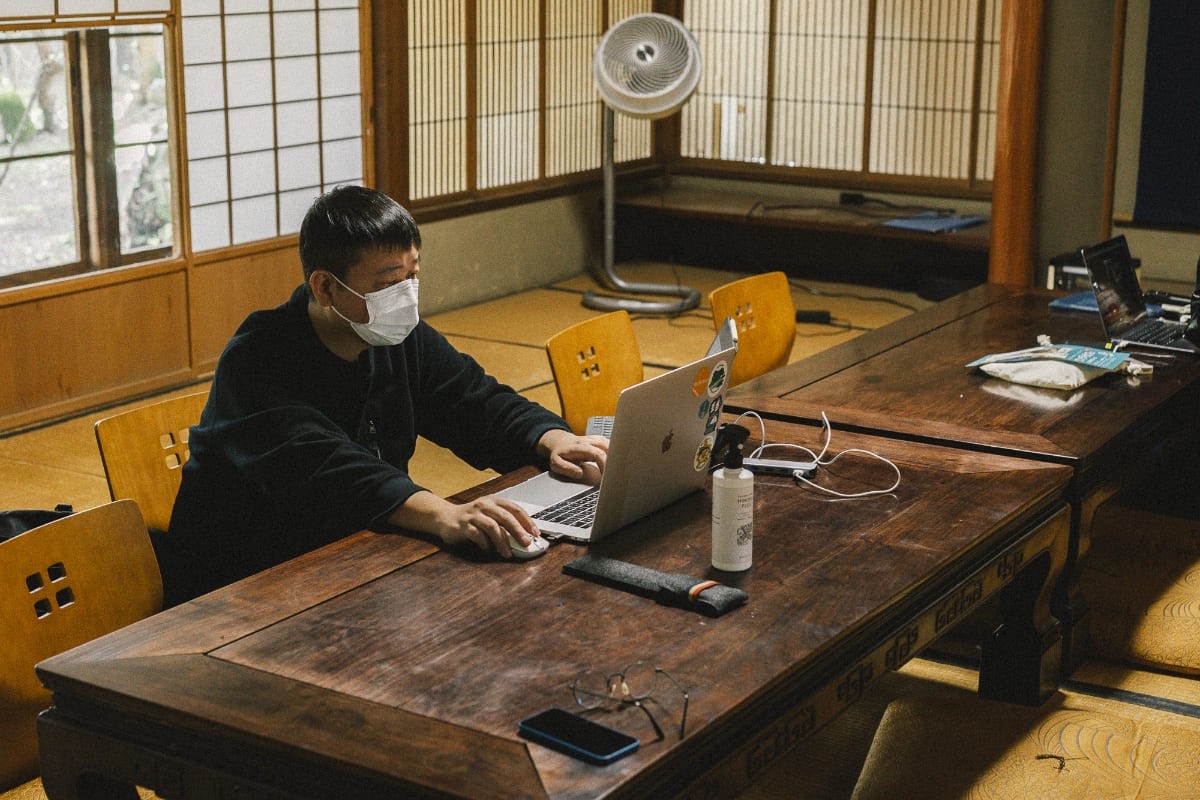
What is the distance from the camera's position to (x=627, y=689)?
5.59 feet

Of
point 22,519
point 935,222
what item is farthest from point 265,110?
point 22,519

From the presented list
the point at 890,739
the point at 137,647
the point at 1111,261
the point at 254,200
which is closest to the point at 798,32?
the point at 254,200

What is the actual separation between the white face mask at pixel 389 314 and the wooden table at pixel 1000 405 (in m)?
0.85

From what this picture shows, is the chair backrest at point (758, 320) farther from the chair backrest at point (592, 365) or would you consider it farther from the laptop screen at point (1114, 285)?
the laptop screen at point (1114, 285)

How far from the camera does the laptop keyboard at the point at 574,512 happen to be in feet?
7.52

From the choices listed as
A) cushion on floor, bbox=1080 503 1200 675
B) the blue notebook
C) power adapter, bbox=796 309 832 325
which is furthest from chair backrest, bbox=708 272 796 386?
the blue notebook

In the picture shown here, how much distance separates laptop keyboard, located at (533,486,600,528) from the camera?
90.3 inches

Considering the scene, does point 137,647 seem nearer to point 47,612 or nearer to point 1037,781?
point 47,612

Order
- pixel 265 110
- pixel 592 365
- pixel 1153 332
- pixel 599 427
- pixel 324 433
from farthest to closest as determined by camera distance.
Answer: pixel 265 110 < pixel 1153 332 < pixel 592 365 < pixel 599 427 < pixel 324 433

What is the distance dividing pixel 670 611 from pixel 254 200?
438 cm

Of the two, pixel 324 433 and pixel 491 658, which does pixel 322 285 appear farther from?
pixel 491 658

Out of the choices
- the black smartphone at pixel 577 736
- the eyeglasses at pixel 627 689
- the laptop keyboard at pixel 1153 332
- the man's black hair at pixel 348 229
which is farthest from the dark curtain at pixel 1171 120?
the black smartphone at pixel 577 736

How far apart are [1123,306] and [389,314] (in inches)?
84.7

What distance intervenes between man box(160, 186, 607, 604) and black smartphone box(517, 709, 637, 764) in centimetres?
55
